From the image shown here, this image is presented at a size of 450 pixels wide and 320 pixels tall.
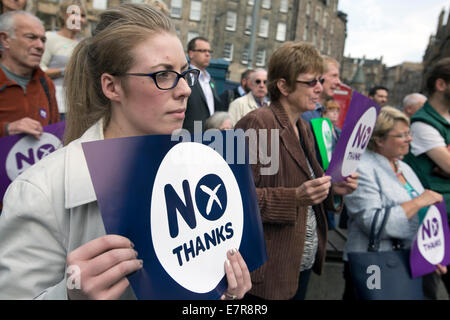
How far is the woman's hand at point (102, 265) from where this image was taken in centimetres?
86

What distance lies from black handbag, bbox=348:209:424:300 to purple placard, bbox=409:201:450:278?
60 mm

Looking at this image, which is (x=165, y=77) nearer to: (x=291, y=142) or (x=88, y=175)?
(x=88, y=175)

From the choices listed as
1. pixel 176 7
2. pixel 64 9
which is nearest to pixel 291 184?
pixel 64 9

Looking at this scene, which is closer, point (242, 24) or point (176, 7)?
point (176, 7)

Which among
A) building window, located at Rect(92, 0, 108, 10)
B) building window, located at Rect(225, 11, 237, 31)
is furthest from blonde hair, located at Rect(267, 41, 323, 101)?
building window, located at Rect(225, 11, 237, 31)

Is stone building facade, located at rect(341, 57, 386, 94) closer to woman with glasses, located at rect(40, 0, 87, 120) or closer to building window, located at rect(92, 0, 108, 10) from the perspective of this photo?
building window, located at rect(92, 0, 108, 10)

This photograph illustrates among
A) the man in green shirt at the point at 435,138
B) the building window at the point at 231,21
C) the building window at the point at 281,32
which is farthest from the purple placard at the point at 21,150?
the building window at the point at 281,32

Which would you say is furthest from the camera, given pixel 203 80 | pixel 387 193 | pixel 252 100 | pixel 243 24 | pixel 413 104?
pixel 243 24

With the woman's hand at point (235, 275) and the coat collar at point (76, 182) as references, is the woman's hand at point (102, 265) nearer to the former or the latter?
the coat collar at point (76, 182)

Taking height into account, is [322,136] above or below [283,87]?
below

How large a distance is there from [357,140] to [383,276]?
2.93 feet

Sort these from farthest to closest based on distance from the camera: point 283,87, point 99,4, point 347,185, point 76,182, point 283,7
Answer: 1. point 283,7
2. point 99,4
3. point 283,87
4. point 347,185
5. point 76,182

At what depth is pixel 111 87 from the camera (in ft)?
4.17

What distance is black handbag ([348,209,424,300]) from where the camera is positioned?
2301mm
